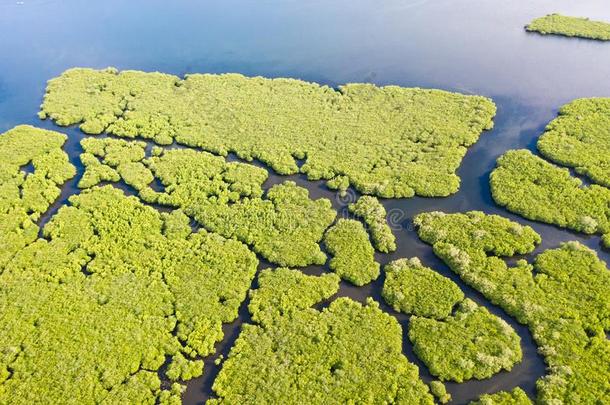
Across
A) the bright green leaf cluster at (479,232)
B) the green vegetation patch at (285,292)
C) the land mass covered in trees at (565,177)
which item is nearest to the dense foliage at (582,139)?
the land mass covered in trees at (565,177)

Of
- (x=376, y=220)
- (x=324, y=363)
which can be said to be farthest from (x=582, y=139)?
(x=324, y=363)

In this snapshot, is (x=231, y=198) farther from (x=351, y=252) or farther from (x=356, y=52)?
(x=356, y=52)

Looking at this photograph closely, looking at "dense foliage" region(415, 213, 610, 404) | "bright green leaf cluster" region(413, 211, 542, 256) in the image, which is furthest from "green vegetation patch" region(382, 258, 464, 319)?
"bright green leaf cluster" region(413, 211, 542, 256)

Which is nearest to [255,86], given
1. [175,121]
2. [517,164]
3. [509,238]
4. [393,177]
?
[175,121]

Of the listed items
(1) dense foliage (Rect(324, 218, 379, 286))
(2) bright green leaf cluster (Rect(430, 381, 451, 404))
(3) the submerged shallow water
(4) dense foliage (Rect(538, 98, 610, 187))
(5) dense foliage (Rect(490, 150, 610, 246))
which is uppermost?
(3) the submerged shallow water

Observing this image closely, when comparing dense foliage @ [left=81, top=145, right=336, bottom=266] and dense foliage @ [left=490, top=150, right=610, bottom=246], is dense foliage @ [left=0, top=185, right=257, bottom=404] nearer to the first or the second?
dense foliage @ [left=81, top=145, right=336, bottom=266]

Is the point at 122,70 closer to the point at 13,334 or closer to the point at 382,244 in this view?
the point at 13,334
